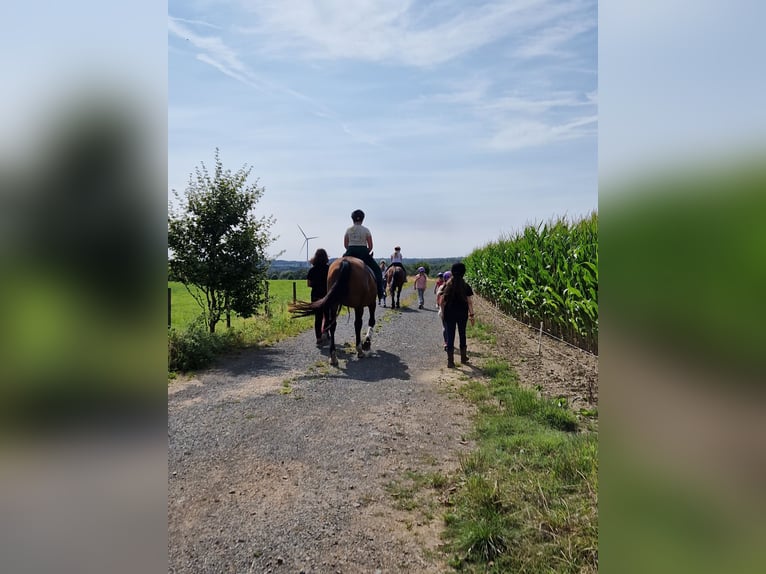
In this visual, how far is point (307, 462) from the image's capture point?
13.4ft

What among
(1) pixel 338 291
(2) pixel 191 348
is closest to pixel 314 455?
(1) pixel 338 291

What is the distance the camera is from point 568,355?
8375 millimetres

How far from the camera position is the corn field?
25.0ft

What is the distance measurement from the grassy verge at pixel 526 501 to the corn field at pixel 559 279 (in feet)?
8.31

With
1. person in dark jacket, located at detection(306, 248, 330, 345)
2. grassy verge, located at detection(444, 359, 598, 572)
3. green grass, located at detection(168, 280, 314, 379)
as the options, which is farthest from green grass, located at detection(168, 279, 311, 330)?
grassy verge, located at detection(444, 359, 598, 572)

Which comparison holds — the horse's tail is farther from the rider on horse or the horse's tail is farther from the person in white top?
the person in white top

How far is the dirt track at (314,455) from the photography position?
9.34 ft

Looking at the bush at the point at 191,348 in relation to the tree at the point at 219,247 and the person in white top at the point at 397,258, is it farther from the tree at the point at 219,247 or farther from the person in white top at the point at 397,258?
the person in white top at the point at 397,258

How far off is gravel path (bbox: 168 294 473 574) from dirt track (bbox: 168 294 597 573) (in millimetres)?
11
